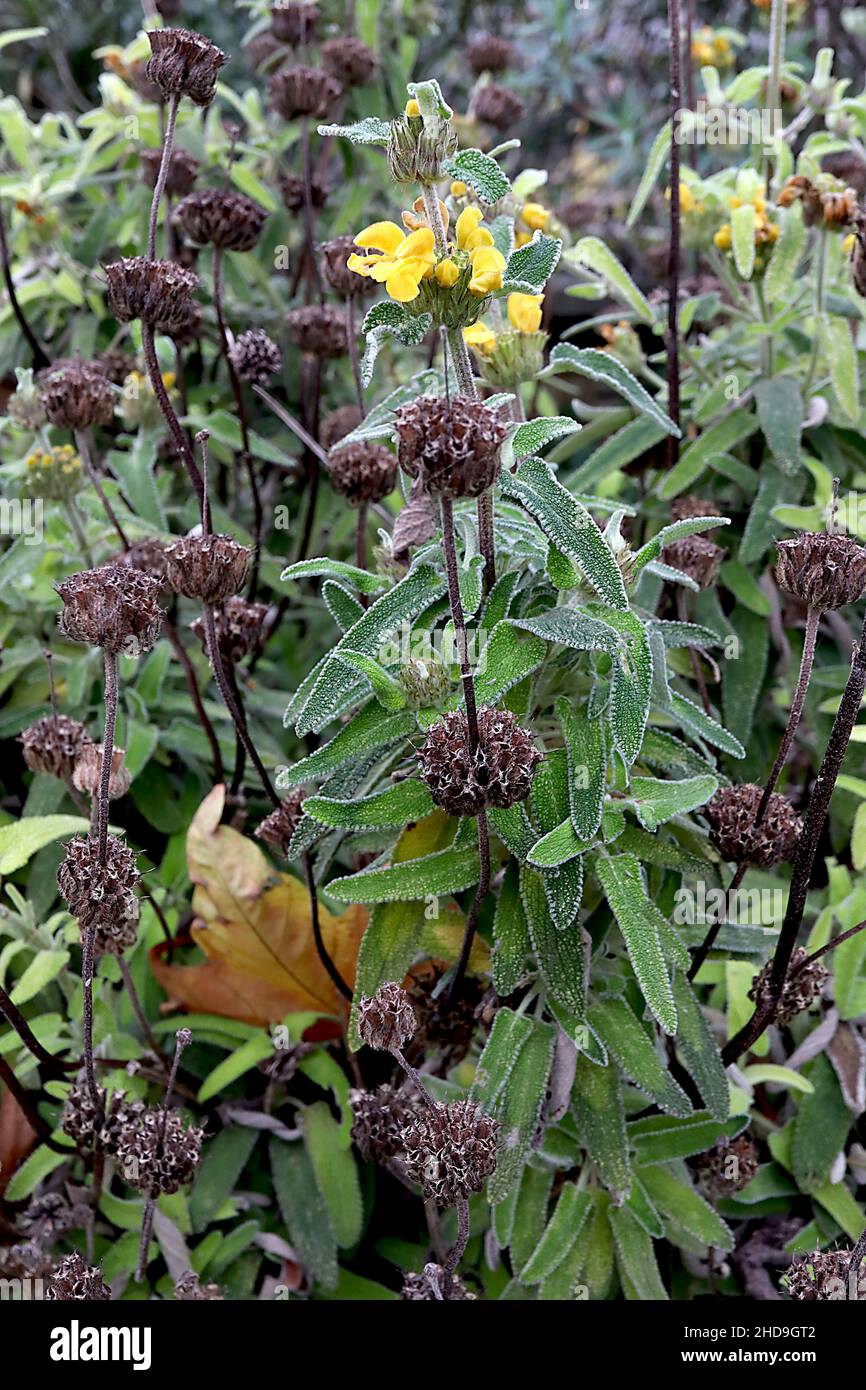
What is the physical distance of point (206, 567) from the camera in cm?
104

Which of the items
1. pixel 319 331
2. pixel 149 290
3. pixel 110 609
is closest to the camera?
pixel 110 609

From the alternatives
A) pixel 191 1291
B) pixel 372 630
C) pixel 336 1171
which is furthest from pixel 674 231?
pixel 191 1291

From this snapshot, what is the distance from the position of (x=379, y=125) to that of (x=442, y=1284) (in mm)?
811

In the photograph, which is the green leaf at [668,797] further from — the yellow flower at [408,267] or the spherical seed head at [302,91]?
the spherical seed head at [302,91]

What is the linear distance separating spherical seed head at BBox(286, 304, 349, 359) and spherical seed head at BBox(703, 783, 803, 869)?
690 mm

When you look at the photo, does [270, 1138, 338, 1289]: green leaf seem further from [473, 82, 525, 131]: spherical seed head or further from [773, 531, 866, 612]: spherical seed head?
[473, 82, 525, 131]: spherical seed head

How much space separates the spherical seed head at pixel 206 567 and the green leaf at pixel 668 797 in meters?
0.36

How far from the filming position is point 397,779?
1093 millimetres

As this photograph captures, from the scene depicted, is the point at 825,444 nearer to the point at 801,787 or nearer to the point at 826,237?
the point at 826,237

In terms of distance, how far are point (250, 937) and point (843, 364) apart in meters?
0.86

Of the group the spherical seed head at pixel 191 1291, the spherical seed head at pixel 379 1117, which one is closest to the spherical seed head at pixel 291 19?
the spherical seed head at pixel 379 1117

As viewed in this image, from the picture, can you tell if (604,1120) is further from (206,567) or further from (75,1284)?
(206,567)

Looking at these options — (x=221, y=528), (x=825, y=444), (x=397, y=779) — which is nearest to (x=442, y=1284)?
(x=397, y=779)

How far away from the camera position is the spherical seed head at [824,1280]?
857 millimetres
